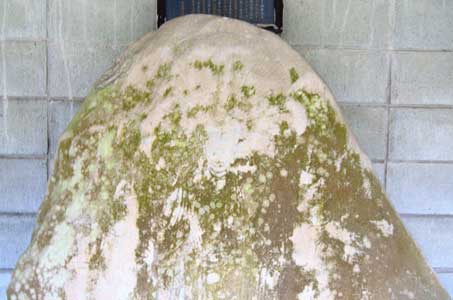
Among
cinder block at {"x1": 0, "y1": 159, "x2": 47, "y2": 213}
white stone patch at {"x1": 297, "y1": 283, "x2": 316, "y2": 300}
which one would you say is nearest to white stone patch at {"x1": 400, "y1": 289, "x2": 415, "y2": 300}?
white stone patch at {"x1": 297, "y1": 283, "x2": 316, "y2": 300}

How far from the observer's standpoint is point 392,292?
5.57 feet

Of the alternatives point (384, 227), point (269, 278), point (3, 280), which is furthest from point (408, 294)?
point (3, 280)

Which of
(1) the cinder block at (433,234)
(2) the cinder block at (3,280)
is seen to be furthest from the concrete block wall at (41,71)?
(1) the cinder block at (433,234)

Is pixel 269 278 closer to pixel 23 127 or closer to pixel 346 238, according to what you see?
pixel 346 238

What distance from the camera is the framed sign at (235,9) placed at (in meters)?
2.55

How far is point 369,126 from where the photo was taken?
107 inches

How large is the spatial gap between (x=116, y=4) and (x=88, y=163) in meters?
1.13

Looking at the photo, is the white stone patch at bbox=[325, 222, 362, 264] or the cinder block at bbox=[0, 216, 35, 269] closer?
the white stone patch at bbox=[325, 222, 362, 264]

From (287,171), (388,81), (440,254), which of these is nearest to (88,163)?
(287,171)

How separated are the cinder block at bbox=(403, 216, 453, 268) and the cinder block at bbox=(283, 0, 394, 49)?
3.12 feet

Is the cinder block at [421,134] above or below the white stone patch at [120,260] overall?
above

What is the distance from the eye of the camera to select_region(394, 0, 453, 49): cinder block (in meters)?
2.69

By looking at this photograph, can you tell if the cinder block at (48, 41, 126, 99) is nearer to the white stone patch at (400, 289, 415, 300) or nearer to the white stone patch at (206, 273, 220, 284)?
the white stone patch at (206, 273, 220, 284)

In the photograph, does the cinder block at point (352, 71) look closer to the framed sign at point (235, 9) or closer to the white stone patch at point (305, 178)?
the framed sign at point (235, 9)
